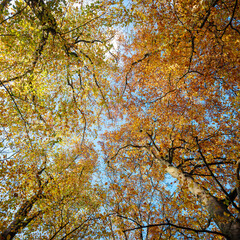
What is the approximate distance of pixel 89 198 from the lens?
11.8m

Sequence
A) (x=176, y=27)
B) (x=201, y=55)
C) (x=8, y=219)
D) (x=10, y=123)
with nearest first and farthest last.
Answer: (x=176, y=27)
(x=8, y=219)
(x=10, y=123)
(x=201, y=55)

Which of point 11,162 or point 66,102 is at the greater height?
point 66,102

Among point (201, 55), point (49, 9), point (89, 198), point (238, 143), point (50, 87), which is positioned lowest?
point (89, 198)

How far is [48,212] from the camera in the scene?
8.60m

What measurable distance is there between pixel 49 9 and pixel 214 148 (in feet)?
39.4

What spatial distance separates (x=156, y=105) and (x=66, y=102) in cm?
759

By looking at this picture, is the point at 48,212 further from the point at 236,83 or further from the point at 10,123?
the point at 236,83

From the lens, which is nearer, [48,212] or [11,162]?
[48,212]

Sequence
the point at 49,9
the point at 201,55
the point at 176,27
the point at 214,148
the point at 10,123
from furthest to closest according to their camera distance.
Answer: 1. the point at 201,55
2. the point at 214,148
3. the point at 10,123
4. the point at 176,27
5. the point at 49,9

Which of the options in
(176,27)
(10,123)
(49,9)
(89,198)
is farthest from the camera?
(89,198)

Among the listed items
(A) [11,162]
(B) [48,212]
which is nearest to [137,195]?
(B) [48,212]

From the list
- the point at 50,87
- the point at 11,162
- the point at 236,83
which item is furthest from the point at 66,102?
the point at 236,83

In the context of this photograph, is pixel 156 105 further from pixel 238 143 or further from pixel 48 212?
pixel 48 212

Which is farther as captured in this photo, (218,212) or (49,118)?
(49,118)
